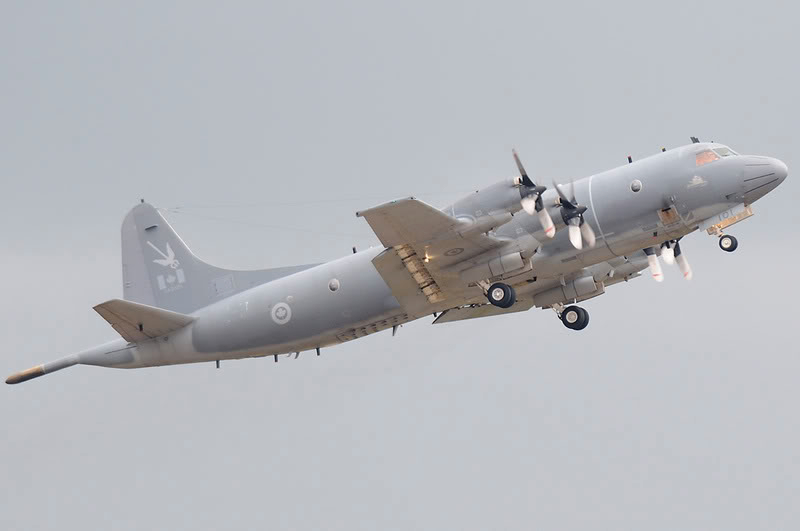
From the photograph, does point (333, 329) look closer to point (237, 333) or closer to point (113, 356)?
point (237, 333)

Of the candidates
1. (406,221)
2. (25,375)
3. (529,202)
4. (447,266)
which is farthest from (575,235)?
(25,375)

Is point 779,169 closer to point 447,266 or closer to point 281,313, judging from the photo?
point 447,266

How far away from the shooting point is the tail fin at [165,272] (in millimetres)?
38156

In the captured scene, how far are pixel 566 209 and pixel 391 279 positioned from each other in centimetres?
561

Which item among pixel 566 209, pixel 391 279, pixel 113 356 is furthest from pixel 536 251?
pixel 113 356

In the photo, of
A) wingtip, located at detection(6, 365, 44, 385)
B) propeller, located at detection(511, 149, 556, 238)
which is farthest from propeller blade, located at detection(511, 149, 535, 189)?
wingtip, located at detection(6, 365, 44, 385)

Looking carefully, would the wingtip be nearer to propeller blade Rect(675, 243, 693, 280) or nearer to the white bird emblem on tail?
the white bird emblem on tail

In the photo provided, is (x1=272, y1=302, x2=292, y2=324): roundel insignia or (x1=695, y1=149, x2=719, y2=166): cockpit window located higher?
(x1=695, y1=149, x2=719, y2=166): cockpit window

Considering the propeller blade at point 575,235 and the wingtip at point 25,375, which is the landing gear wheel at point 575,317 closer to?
the propeller blade at point 575,235

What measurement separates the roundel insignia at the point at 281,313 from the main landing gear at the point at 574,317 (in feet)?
29.5

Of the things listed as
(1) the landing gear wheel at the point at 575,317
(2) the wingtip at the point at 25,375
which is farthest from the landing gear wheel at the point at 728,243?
(2) the wingtip at the point at 25,375

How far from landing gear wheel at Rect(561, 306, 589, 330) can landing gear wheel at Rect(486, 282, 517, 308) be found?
4241 mm

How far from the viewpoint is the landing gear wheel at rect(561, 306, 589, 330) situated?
1481 inches

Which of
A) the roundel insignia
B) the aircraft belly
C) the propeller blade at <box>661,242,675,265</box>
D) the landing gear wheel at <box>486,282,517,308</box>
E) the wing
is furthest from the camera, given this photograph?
the propeller blade at <box>661,242,675,265</box>
